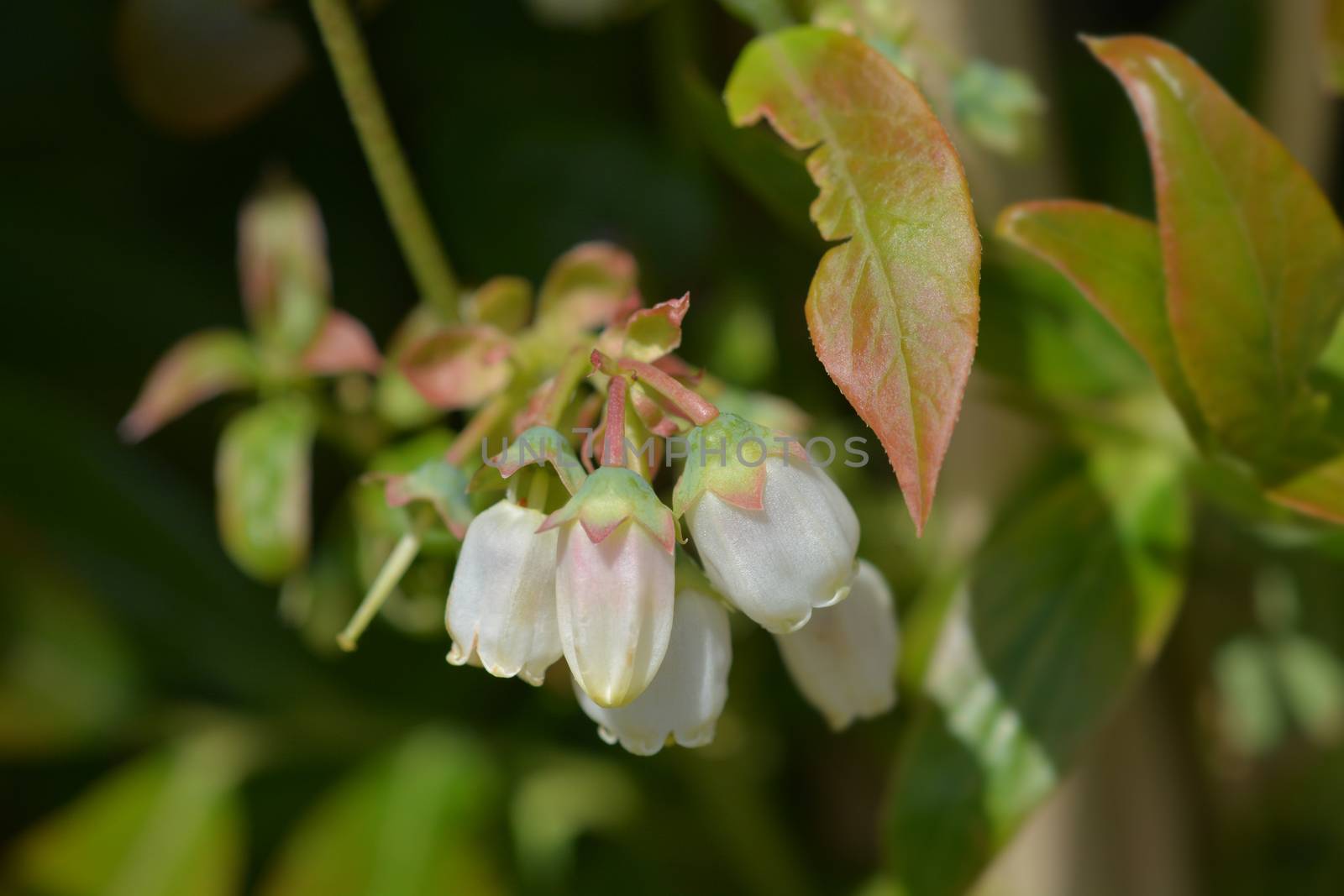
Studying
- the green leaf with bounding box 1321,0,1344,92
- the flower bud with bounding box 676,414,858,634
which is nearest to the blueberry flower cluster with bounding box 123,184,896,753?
the flower bud with bounding box 676,414,858,634

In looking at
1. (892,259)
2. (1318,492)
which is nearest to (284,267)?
(892,259)

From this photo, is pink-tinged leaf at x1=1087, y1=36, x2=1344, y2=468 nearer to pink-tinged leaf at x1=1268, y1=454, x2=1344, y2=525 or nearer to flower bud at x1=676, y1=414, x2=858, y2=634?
pink-tinged leaf at x1=1268, y1=454, x2=1344, y2=525

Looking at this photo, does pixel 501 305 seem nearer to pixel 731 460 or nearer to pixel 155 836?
pixel 731 460

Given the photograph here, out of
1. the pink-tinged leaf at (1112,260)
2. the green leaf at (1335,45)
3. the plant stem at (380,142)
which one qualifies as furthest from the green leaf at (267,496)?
the green leaf at (1335,45)

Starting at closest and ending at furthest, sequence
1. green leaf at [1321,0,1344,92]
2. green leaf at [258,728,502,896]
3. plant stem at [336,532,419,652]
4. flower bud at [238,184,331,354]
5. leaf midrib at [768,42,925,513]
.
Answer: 1. leaf midrib at [768,42,925,513]
2. plant stem at [336,532,419,652]
3. green leaf at [1321,0,1344,92]
4. flower bud at [238,184,331,354]
5. green leaf at [258,728,502,896]

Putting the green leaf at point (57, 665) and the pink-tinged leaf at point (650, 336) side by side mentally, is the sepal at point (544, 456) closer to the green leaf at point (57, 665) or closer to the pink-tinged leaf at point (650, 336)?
the pink-tinged leaf at point (650, 336)

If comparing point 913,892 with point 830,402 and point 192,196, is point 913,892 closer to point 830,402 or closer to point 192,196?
point 830,402

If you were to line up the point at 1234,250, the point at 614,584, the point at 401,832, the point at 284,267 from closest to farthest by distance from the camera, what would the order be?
the point at 614,584, the point at 1234,250, the point at 284,267, the point at 401,832
